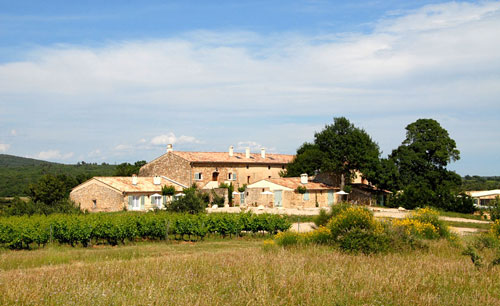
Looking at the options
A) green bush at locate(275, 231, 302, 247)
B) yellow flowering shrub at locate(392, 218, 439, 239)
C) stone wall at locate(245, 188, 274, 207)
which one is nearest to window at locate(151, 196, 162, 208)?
stone wall at locate(245, 188, 274, 207)

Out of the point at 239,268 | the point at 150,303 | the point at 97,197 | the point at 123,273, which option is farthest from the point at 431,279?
the point at 97,197

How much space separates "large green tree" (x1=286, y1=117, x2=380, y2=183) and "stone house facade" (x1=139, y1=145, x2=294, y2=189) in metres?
4.95

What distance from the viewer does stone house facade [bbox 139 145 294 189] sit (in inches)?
1928

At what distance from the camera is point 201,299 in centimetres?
661

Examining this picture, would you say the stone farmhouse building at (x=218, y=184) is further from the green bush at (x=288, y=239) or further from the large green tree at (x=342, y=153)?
the green bush at (x=288, y=239)

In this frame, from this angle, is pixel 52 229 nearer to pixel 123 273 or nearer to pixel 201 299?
pixel 123 273

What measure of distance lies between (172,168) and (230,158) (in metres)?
6.91

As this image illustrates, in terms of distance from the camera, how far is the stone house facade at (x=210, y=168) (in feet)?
161

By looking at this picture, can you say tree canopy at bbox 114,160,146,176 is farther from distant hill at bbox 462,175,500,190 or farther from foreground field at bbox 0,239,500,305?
foreground field at bbox 0,239,500,305

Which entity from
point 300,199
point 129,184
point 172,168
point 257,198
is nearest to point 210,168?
point 172,168

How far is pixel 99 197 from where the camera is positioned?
41969 mm

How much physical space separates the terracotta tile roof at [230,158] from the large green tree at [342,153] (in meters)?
5.36

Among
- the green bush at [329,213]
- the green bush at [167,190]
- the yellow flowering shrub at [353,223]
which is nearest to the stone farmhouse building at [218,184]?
the green bush at [167,190]

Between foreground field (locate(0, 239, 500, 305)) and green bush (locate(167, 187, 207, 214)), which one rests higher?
green bush (locate(167, 187, 207, 214))
